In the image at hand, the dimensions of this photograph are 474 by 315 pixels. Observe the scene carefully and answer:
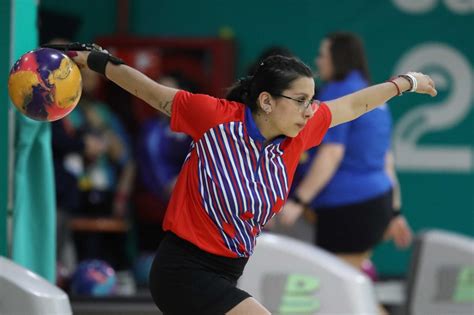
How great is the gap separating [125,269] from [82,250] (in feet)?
1.42

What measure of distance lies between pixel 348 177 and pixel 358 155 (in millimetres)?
148

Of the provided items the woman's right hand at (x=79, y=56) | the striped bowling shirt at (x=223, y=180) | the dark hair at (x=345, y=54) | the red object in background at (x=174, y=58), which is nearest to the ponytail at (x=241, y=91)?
the striped bowling shirt at (x=223, y=180)

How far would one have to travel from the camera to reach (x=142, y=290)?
9.73 m

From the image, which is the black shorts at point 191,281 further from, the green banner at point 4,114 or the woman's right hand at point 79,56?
the green banner at point 4,114

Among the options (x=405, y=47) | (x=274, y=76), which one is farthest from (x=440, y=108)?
(x=274, y=76)

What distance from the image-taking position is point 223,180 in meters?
4.78

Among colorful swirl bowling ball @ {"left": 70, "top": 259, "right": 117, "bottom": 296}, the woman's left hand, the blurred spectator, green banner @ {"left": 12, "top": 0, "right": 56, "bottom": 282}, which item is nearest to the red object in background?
the blurred spectator

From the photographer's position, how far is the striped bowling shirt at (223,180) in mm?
4785

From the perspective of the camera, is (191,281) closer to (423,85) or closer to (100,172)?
(423,85)

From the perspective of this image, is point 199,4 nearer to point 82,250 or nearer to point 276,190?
point 82,250

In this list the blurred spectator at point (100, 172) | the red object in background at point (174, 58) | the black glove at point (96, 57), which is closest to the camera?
the black glove at point (96, 57)

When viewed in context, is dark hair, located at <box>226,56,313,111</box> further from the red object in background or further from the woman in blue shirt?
the red object in background

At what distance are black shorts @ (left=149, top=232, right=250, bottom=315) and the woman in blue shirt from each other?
2.30 metres

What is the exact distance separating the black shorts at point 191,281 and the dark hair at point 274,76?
62cm
